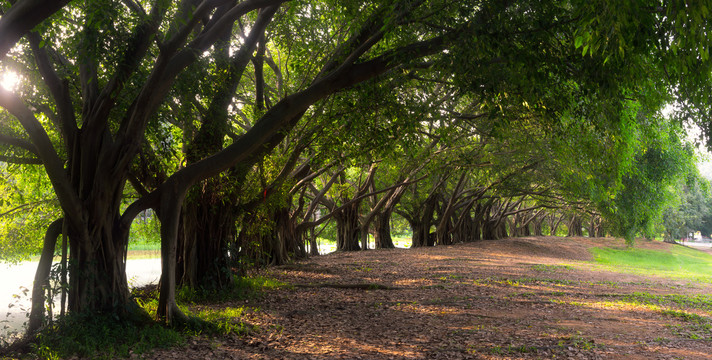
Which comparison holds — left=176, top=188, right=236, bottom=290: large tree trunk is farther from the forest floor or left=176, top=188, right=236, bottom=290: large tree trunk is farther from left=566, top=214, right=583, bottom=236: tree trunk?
left=566, top=214, right=583, bottom=236: tree trunk

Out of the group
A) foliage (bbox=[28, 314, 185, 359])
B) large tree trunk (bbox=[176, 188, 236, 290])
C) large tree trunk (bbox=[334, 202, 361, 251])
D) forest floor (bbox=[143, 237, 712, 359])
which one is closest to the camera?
foliage (bbox=[28, 314, 185, 359])

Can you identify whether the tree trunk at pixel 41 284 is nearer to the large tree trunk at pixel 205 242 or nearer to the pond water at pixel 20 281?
the large tree trunk at pixel 205 242

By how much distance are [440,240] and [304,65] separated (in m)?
20.3

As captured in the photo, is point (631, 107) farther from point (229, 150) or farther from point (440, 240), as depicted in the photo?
point (440, 240)

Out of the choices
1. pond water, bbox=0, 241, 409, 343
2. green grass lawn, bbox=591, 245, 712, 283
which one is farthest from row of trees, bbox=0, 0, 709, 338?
green grass lawn, bbox=591, 245, 712, 283

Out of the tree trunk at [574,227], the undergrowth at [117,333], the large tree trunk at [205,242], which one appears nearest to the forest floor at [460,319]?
the undergrowth at [117,333]

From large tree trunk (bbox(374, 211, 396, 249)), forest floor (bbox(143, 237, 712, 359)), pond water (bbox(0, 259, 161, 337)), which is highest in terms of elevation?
large tree trunk (bbox(374, 211, 396, 249))

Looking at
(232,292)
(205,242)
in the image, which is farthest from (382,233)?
(205,242)

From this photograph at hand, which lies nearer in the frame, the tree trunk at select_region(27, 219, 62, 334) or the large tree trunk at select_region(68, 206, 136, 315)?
the tree trunk at select_region(27, 219, 62, 334)

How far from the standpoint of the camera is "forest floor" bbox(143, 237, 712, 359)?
6.12 metres

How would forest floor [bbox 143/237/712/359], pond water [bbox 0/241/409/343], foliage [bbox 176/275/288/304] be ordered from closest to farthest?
forest floor [bbox 143/237/712/359] < foliage [bbox 176/275/288/304] < pond water [bbox 0/241/409/343]

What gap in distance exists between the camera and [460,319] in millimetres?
7996

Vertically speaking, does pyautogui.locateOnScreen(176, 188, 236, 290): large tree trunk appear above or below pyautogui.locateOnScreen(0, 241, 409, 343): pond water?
above

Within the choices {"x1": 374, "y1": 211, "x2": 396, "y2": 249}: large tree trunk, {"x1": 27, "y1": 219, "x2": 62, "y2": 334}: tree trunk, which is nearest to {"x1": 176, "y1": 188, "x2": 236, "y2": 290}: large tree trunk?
{"x1": 27, "y1": 219, "x2": 62, "y2": 334}: tree trunk
